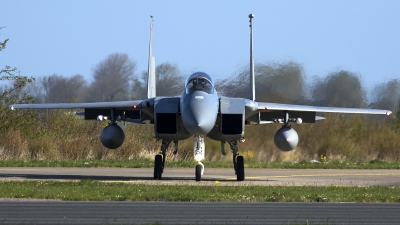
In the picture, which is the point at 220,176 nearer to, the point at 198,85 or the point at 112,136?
the point at 112,136

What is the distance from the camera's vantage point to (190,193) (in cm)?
1307

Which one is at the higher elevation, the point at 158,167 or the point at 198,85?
the point at 198,85

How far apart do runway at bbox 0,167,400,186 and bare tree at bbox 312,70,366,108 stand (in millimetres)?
4215

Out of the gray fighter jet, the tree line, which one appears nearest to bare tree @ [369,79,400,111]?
the tree line

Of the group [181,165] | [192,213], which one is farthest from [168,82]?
[192,213]

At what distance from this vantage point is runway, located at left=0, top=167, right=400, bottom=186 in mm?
17156

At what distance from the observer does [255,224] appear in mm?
8953

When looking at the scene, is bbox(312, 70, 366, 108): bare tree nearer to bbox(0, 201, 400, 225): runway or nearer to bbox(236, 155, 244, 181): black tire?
bbox(236, 155, 244, 181): black tire

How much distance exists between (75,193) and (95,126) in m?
16.6

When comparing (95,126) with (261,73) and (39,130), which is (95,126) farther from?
(261,73)

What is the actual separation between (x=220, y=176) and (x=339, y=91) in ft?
28.6

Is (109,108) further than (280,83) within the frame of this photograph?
No

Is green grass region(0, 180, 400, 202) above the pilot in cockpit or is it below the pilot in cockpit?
below

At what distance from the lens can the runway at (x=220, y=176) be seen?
17.2 meters
